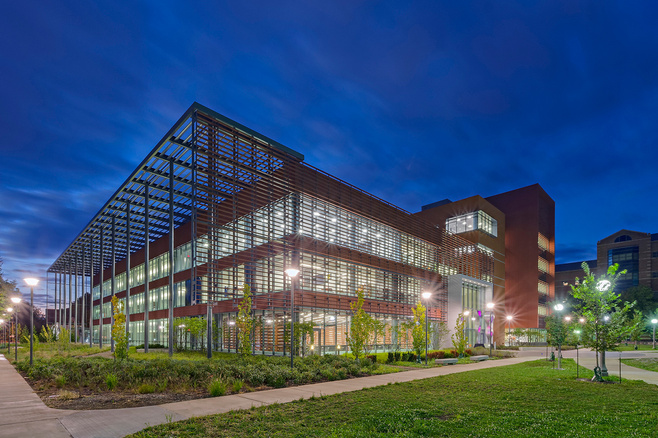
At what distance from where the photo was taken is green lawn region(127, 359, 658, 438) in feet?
28.4

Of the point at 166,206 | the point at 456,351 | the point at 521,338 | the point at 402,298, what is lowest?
the point at 521,338

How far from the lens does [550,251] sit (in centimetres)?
8156

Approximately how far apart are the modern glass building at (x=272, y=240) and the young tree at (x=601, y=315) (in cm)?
1450

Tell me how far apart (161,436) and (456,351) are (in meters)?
30.0

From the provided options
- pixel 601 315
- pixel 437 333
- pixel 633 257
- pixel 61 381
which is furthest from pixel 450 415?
pixel 633 257

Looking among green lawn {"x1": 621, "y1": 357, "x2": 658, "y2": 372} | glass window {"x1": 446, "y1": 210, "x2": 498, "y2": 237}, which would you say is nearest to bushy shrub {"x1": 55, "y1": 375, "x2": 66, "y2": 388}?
green lawn {"x1": 621, "y1": 357, "x2": 658, "y2": 372}

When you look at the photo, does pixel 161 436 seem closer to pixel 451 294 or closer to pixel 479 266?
pixel 451 294

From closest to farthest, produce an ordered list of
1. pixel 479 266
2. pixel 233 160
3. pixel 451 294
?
pixel 233 160, pixel 451 294, pixel 479 266

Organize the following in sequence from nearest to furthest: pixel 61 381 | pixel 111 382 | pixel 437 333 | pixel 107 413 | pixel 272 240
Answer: pixel 107 413
pixel 111 382
pixel 61 381
pixel 272 240
pixel 437 333

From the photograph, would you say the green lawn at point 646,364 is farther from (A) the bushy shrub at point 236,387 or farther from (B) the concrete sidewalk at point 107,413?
(A) the bushy shrub at point 236,387

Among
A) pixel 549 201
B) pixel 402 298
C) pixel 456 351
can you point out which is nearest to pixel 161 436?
pixel 456 351

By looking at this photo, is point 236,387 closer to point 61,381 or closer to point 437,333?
point 61,381

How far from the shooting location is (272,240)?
30.4 meters

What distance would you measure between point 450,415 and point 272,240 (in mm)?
21555
